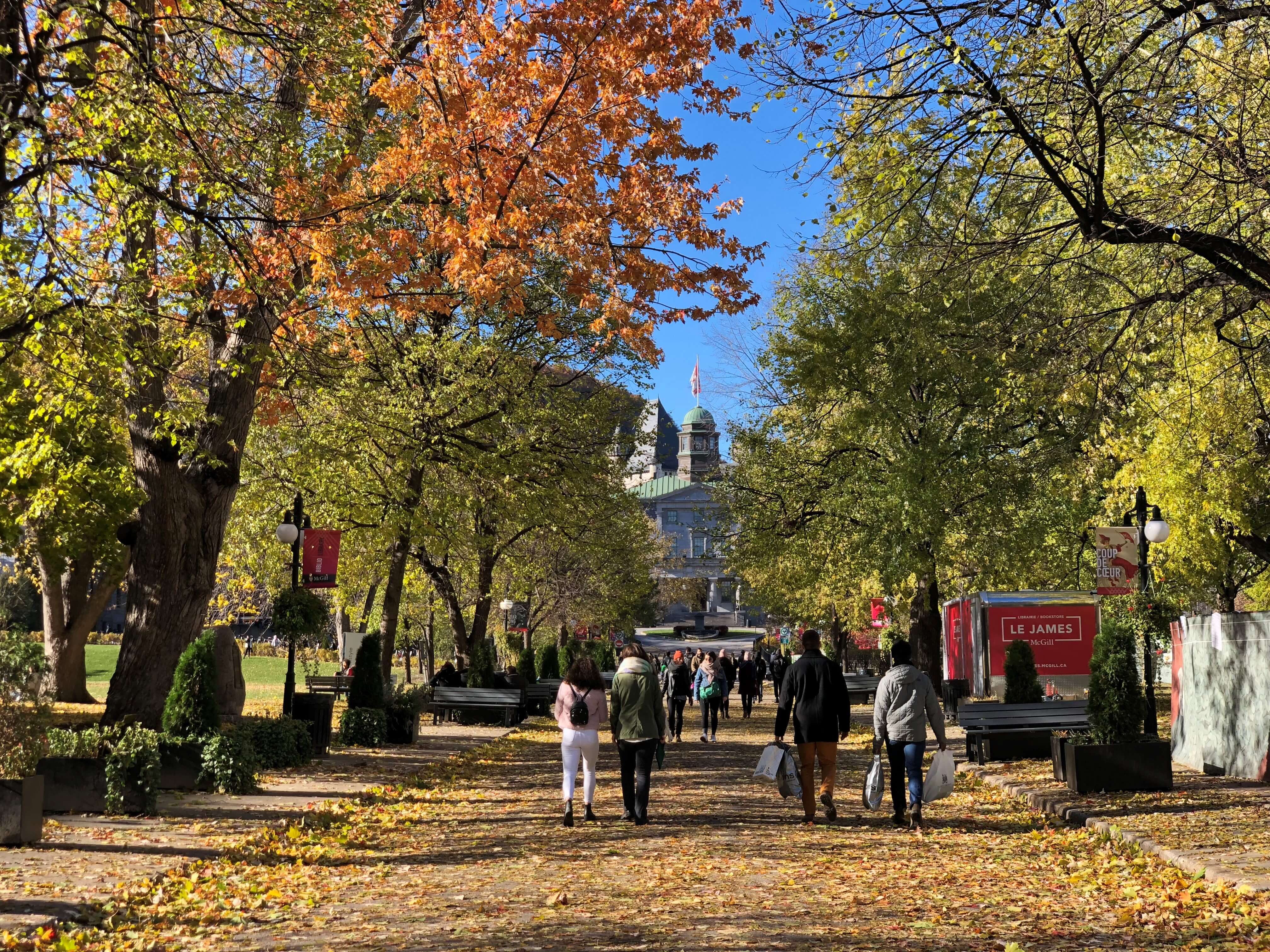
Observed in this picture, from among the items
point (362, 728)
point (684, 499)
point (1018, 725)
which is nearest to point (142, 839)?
point (362, 728)

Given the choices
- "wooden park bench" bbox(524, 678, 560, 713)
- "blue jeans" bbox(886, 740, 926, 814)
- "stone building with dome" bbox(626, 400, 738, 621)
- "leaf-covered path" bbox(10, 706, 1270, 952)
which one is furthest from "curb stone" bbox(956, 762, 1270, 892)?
"stone building with dome" bbox(626, 400, 738, 621)

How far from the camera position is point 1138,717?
43.4ft

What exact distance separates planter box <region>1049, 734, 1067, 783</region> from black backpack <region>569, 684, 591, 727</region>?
5.36 meters

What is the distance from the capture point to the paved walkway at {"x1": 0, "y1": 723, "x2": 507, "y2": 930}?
7457 millimetres

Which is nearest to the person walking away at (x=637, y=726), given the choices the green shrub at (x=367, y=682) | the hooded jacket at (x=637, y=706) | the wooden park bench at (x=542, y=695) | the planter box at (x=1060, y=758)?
the hooded jacket at (x=637, y=706)

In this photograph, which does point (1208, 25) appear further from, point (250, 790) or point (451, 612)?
point (451, 612)

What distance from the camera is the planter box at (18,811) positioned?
→ 29.9ft

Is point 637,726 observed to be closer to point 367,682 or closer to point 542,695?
point 367,682

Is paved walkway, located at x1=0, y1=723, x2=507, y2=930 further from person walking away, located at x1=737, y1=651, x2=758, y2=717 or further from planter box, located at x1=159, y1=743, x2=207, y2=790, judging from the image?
person walking away, located at x1=737, y1=651, x2=758, y2=717

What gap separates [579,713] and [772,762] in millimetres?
1986

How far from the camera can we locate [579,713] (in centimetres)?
1186

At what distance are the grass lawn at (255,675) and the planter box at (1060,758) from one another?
15.7 meters

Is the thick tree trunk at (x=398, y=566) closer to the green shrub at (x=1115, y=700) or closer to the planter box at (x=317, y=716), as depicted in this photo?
the planter box at (x=317, y=716)

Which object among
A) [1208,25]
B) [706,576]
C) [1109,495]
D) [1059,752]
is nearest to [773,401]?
[1109,495]
